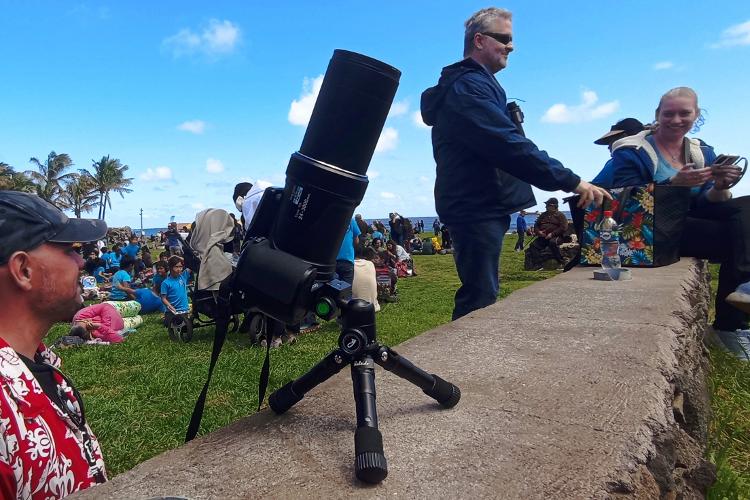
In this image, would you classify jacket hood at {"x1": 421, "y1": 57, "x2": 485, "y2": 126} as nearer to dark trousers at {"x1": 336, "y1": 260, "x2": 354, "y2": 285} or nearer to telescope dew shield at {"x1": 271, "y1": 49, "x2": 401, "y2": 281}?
telescope dew shield at {"x1": 271, "y1": 49, "x2": 401, "y2": 281}

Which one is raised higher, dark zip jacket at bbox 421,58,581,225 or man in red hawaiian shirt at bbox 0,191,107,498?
dark zip jacket at bbox 421,58,581,225

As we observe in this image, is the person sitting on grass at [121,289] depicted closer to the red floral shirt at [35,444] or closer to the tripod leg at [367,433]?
the red floral shirt at [35,444]

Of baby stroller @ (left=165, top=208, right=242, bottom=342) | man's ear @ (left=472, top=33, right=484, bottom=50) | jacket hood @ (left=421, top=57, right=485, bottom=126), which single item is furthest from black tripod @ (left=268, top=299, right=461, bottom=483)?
baby stroller @ (left=165, top=208, right=242, bottom=342)

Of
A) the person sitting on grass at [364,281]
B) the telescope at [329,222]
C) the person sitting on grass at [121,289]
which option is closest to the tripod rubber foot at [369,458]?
the telescope at [329,222]

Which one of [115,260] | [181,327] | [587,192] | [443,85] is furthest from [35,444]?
[115,260]

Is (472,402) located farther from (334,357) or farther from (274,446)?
(274,446)

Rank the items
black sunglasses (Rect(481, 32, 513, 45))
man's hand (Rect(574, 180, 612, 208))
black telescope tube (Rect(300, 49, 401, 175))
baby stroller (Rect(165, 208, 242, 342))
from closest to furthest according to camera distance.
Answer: black telescope tube (Rect(300, 49, 401, 175)) → man's hand (Rect(574, 180, 612, 208)) → black sunglasses (Rect(481, 32, 513, 45)) → baby stroller (Rect(165, 208, 242, 342))

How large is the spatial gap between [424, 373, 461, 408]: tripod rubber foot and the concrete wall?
0.03 metres

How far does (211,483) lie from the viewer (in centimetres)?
113

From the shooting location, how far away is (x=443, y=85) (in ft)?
9.94

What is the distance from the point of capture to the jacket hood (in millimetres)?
2999

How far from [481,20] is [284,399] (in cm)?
262

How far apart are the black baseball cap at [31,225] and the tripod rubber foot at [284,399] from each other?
727 mm

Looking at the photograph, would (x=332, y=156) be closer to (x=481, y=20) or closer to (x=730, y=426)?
(x=481, y=20)
